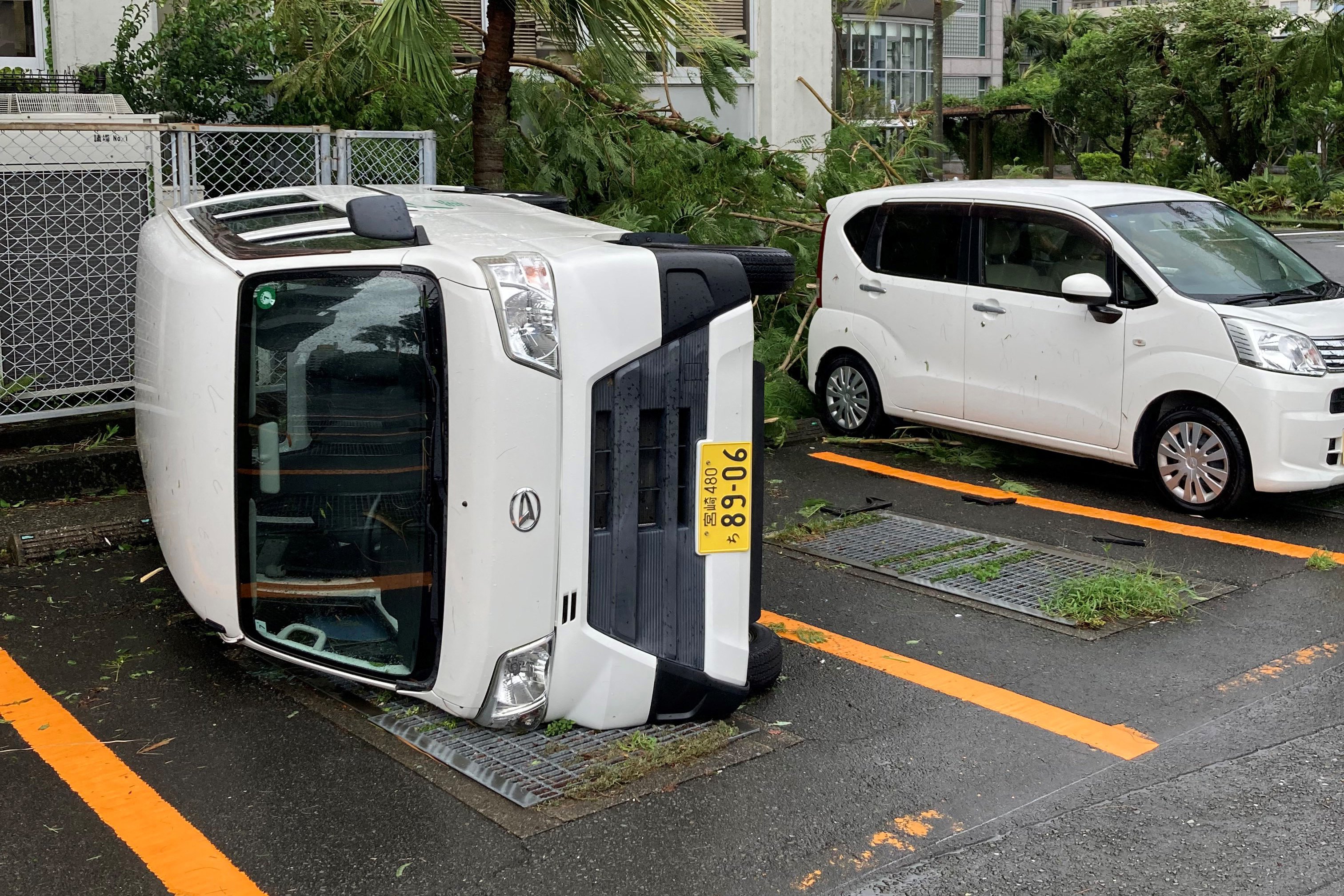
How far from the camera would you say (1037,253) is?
8.41 meters

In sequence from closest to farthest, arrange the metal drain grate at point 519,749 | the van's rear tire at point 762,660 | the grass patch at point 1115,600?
the metal drain grate at point 519,749, the van's rear tire at point 762,660, the grass patch at point 1115,600

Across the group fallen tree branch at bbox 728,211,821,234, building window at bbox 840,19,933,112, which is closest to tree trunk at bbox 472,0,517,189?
fallen tree branch at bbox 728,211,821,234

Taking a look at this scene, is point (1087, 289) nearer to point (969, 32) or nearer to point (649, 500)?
point (649, 500)

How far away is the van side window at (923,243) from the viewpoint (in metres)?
8.85

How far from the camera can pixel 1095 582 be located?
623 cm

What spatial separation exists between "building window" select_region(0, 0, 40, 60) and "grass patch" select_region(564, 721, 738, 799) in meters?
9.62

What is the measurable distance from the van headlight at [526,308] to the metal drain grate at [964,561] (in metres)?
2.88

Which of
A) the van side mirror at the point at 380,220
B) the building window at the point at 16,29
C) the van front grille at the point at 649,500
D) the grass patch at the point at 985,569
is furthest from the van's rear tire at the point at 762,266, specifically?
the building window at the point at 16,29

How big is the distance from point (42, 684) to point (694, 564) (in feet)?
8.90

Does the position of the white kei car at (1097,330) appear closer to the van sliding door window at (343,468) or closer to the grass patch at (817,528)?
the grass patch at (817,528)

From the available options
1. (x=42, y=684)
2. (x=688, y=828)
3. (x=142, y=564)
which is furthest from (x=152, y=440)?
(x=688, y=828)

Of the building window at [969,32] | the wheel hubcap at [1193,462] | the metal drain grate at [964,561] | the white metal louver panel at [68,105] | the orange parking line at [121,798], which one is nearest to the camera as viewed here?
the orange parking line at [121,798]

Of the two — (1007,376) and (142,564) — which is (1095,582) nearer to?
(1007,376)

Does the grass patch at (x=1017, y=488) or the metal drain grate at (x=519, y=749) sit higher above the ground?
the grass patch at (x=1017, y=488)
